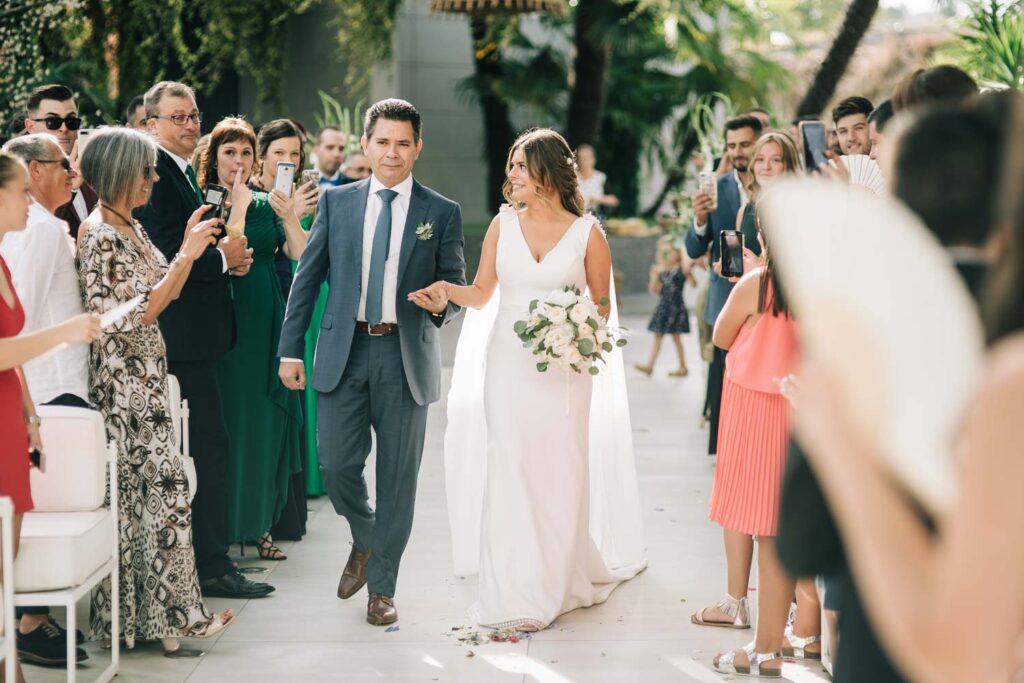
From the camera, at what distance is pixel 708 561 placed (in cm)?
606

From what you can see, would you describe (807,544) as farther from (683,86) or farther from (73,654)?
(683,86)

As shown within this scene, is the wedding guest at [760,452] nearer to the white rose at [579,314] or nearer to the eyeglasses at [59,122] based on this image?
the white rose at [579,314]

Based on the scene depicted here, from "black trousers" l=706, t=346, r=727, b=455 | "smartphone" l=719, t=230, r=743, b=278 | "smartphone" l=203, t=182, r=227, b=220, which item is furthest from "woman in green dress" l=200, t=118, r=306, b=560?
"black trousers" l=706, t=346, r=727, b=455

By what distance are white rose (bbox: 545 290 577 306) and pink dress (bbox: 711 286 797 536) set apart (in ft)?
2.30

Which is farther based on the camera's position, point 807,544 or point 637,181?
point 637,181

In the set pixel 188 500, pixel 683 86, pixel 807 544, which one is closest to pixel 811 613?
pixel 188 500

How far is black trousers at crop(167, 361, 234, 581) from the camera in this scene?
17.3ft

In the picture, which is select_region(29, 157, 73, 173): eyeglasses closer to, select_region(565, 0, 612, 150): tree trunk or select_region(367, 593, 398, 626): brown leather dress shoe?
select_region(367, 593, 398, 626): brown leather dress shoe

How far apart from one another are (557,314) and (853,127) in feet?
8.80

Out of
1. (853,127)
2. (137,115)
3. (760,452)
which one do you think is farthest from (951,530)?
(137,115)

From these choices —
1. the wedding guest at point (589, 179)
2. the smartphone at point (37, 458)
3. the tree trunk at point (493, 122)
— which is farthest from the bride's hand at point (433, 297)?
the tree trunk at point (493, 122)

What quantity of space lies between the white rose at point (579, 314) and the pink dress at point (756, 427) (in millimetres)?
620

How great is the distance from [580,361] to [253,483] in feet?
6.26

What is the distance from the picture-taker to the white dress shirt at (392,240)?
514 cm
